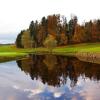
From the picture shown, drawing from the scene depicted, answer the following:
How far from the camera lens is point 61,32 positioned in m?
140

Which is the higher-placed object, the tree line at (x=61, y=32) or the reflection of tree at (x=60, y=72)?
the tree line at (x=61, y=32)

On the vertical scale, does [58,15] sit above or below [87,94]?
above

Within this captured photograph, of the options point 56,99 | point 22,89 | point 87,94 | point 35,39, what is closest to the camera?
point 56,99

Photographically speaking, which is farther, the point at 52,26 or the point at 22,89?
the point at 52,26

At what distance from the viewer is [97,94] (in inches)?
910

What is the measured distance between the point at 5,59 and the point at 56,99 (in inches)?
1823

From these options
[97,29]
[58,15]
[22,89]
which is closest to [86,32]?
[97,29]

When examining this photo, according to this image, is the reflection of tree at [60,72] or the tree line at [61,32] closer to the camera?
the reflection of tree at [60,72]

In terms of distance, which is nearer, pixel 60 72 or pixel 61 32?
pixel 60 72

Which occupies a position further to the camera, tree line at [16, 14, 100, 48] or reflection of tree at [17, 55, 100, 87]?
tree line at [16, 14, 100, 48]

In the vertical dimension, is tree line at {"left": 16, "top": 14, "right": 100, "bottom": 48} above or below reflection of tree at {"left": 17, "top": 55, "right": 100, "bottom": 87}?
above

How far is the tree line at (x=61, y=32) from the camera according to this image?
448 feet

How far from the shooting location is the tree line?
13650cm

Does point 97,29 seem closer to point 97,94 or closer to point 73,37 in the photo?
point 73,37
